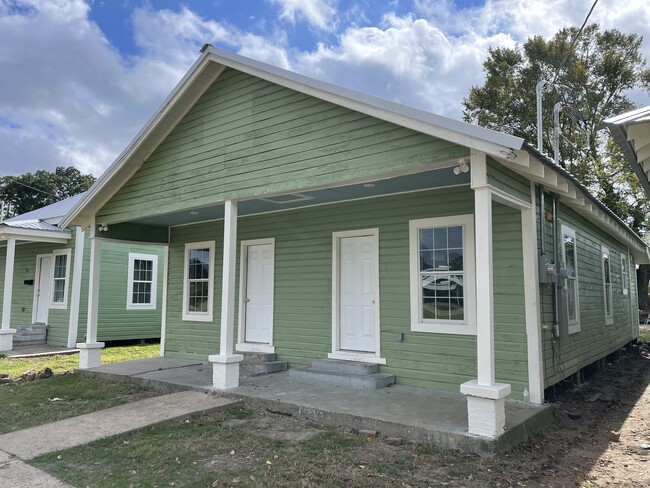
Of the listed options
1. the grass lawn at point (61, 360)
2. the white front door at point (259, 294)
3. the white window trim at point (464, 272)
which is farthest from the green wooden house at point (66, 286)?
the white window trim at point (464, 272)

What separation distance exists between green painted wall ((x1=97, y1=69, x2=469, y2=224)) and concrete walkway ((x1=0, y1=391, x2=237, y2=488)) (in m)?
2.76

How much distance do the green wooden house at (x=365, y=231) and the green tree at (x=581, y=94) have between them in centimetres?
1186

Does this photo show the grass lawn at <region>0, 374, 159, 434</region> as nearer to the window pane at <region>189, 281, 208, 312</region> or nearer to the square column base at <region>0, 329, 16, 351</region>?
the window pane at <region>189, 281, 208, 312</region>

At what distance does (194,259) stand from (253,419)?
497cm

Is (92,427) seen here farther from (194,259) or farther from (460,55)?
(460,55)

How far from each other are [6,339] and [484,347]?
1193cm

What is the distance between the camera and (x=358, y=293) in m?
7.17

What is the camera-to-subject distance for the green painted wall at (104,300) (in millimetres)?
12297

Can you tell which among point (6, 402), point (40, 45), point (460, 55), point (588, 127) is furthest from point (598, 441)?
point (588, 127)

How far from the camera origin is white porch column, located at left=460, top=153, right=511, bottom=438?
4055mm

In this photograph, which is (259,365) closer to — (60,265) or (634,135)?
(634,135)

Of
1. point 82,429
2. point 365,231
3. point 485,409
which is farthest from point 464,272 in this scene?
point 82,429

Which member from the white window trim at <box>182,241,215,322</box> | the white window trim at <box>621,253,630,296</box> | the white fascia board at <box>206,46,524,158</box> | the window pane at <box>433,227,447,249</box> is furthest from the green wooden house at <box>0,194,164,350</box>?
the white window trim at <box>621,253,630,296</box>

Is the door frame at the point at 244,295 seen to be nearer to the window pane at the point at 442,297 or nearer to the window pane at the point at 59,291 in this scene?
the window pane at the point at 442,297
